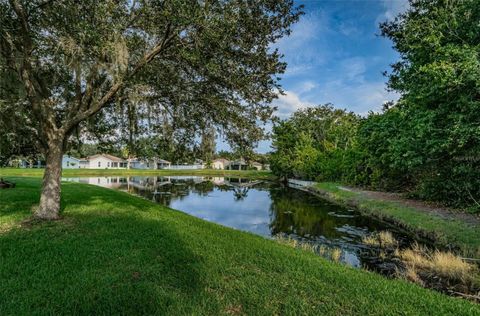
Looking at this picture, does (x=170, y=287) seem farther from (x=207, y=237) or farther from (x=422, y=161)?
(x=422, y=161)

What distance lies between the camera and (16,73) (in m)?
7.68

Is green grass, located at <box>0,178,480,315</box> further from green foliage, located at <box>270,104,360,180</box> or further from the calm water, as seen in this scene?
green foliage, located at <box>270,104,360,180</box>

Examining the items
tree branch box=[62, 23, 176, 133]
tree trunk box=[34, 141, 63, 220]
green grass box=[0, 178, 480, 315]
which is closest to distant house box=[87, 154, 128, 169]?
tree trunk box=[34, 141, 63, 220]

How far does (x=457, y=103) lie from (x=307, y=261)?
29.4 ft

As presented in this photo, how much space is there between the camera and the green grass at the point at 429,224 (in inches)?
371

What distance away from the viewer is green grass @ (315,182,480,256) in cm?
941

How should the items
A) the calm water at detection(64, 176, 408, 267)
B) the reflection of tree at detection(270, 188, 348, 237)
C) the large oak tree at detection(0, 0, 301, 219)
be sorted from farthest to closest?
the reflection of tree at detection(270, 188, 348, 237) < the calm water at detection(64, 176, 408, 267) < the large oak tree at detection(0, 0, 301, 219)

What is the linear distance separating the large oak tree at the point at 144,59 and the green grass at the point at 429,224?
766 cm

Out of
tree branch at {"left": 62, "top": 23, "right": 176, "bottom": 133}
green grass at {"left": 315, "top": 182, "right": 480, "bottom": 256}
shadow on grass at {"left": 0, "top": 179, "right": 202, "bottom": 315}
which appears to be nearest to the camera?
shadow on grass at {"left": 0, "top": 179, "right": 202, "bottom": 315}

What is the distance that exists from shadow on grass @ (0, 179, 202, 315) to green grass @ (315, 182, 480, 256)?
333 inches

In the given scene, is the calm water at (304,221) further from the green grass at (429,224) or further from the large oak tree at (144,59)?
the large oak tree at (144,59)

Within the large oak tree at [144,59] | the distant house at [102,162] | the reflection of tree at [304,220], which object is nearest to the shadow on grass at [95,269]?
the large oak tree at [144,59]

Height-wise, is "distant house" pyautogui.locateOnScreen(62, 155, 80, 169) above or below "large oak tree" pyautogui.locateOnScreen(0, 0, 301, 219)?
below

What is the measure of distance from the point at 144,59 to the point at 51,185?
4.24 m
